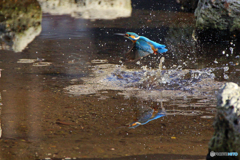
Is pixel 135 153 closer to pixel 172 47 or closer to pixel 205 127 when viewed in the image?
pixel 205 127

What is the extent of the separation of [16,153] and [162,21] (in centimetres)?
619

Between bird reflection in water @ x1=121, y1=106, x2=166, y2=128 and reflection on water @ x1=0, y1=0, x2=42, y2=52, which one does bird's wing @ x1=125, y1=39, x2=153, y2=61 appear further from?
reflection on water @ x1=0, y1=0, x2=42, y2=52

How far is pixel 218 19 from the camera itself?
A: 20.8 feet

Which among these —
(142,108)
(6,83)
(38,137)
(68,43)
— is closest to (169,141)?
(142,108)

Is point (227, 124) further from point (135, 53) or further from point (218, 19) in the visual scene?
point (218, 19)

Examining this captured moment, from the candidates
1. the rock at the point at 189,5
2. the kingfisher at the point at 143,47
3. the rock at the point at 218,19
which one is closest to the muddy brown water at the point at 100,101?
the rock at the point at 218,19

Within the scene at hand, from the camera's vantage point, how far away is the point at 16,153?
2721 millimetres

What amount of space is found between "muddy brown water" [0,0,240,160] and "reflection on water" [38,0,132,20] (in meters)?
2.18

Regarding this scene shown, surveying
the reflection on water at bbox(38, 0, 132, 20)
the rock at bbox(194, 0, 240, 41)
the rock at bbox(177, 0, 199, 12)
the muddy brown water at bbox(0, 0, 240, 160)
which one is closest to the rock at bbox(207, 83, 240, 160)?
the muddy brown water at bbox(0, 0, 240, 160)

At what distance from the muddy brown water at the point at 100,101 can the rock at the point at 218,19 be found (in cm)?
24

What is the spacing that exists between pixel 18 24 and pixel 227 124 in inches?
226

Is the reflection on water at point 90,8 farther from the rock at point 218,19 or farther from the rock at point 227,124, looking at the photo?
the rock at point 227,124

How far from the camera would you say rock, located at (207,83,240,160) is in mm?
2230

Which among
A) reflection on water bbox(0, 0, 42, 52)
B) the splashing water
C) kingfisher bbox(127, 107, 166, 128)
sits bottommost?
kingfisher bbox(127, 107, 166, 128)
